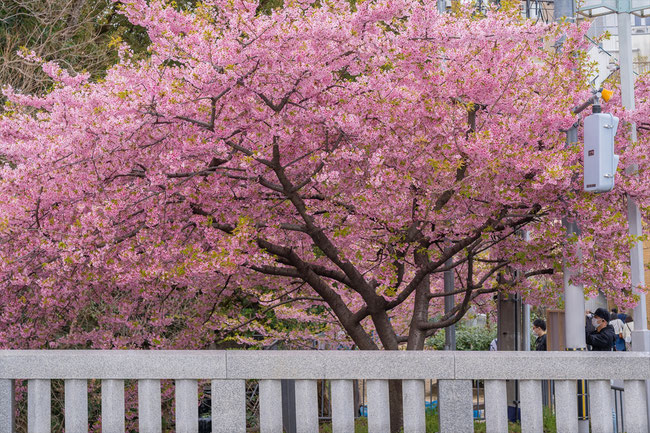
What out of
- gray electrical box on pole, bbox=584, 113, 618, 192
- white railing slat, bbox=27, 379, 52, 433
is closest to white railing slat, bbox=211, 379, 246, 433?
white railing slat, bbox=27, 379, 52, 433

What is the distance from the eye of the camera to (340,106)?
859 centimetres

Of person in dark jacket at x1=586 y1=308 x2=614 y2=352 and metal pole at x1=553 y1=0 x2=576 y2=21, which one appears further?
person in dark jacket at x1=586 y1=308 x2=614 y2=352

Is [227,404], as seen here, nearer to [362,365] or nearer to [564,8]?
[362,365]

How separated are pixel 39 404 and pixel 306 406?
102 inches

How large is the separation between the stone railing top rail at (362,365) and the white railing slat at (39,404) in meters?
0.43

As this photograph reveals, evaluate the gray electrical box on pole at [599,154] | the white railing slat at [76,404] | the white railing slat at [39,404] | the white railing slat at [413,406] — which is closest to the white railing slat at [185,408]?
the white railing slat at [76,404]

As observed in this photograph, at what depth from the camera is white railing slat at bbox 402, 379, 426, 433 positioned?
7.50 m

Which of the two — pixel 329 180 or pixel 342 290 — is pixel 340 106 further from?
pixel 342 290

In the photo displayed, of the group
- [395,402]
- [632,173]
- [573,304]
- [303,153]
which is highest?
[303,153]

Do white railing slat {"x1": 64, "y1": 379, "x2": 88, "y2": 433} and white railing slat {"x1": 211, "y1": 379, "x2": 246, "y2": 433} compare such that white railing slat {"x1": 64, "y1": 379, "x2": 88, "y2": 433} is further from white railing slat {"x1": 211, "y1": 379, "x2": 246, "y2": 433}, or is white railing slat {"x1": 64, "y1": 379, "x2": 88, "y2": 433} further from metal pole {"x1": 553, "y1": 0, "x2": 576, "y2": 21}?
metal pole {"x1": 553, "y1": 0, "x2": 576, "y2": 21}

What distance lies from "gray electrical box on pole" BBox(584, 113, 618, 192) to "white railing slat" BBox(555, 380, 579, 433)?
2.02 m

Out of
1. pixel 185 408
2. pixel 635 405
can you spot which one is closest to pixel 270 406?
pixel 185 408

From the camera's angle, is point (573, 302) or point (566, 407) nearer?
point (566, 407)

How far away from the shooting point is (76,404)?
7.70 metres
